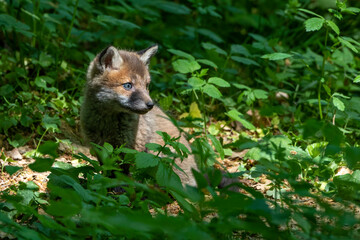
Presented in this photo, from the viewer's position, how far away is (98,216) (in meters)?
2.08

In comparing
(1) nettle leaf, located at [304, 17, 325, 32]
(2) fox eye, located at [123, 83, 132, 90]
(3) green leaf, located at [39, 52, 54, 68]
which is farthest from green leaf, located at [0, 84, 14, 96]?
(1) nettle leaf, located at [304, 17, 325, 32]

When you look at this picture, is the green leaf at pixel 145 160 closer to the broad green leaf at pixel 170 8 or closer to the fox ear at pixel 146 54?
the fox ear at pixel 146 54

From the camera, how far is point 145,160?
11.2 ft

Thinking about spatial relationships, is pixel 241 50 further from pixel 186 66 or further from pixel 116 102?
pixel 116 102

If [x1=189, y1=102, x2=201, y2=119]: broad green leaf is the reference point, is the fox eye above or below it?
above

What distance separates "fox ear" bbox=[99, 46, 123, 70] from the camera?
4793 millimetres

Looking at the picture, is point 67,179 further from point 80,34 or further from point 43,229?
point 80,34

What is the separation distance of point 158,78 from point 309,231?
5.04 m

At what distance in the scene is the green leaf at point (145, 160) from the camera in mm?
3365

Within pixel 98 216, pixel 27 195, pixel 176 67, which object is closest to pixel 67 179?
pixel 27 195

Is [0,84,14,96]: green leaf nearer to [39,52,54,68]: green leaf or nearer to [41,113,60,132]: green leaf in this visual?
[39,52,54,68]: green leaf

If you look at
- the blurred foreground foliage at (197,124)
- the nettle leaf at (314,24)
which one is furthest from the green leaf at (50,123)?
the nettle leaf at (314,24)

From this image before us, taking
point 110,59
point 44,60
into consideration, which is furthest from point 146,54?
point 44,60

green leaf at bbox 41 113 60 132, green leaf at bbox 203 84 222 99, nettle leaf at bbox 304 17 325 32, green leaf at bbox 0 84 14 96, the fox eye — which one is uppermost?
nettle leaf at bbox 304 17 325 32
